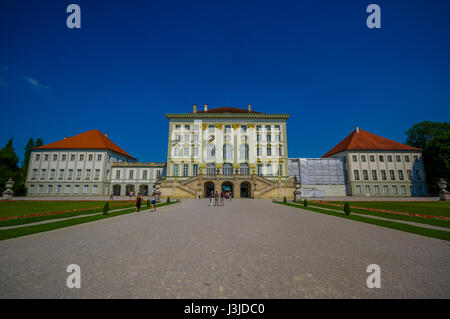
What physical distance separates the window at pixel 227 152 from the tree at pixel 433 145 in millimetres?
43680

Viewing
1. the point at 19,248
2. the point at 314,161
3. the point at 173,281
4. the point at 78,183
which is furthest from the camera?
the point at 314,161

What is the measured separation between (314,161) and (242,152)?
767 inches

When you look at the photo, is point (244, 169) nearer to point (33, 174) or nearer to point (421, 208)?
point (421, 208)

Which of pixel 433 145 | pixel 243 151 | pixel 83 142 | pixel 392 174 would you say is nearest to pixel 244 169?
pixel 243 151

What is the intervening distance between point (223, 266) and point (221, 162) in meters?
40.0

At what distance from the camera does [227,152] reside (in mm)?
44750

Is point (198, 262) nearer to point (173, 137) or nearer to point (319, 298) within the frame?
point (319, 298)

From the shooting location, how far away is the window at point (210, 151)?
44.3 metres

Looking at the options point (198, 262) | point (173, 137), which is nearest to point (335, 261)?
point (198, 262)

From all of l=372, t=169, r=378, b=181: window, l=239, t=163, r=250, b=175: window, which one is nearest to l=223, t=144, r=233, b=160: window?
l=239, t=163, r=250, b=175: window

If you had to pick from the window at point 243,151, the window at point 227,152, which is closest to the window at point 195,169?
the window at point 227,152

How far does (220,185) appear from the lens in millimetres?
38562

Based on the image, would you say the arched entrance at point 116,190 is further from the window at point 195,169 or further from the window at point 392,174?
the window at point 392,174
